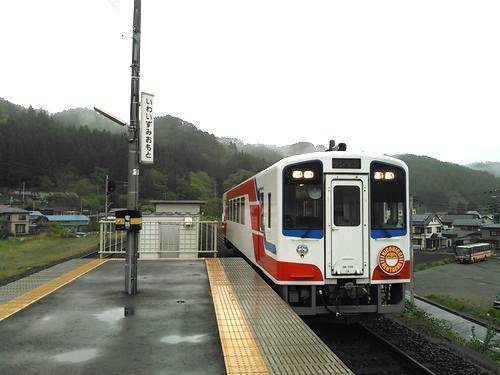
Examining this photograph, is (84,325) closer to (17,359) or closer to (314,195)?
(17,359)

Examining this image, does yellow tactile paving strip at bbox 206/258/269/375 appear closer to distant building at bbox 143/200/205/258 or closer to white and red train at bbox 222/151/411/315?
white and red train at bbox 222/151/411/315

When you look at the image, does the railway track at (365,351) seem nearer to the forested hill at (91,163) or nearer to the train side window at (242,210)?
the train side window at (242,210)

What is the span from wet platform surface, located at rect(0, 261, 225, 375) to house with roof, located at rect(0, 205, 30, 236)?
52211 millimetres

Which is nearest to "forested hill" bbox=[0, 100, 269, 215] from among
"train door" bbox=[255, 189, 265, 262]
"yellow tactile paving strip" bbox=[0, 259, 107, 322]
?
"yellow tactile paving strip" bbox=[0, 259, 107, 322]

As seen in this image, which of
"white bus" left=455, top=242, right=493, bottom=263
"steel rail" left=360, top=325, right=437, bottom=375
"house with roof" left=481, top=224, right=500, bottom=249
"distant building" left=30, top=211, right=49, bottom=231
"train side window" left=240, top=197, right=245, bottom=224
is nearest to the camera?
"steel rail" left=360, top=325, right=437, bottom=375

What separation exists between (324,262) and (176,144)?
320 ft

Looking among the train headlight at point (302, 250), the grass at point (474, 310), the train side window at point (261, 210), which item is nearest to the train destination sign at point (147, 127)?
the train side window at point (261, 210)

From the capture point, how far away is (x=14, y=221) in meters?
55.0

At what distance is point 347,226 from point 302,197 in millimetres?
826

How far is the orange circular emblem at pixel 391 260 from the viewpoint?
701 cm

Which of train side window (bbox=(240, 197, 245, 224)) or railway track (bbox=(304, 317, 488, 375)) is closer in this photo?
railway track (bbox=(304, 317, 488, 375))

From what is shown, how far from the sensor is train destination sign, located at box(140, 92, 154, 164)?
721cm

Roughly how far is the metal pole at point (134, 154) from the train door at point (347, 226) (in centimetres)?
305

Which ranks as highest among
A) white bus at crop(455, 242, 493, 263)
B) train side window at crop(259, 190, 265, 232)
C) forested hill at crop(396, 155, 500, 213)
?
forested hill at crop(396, 155, 500, 213)
